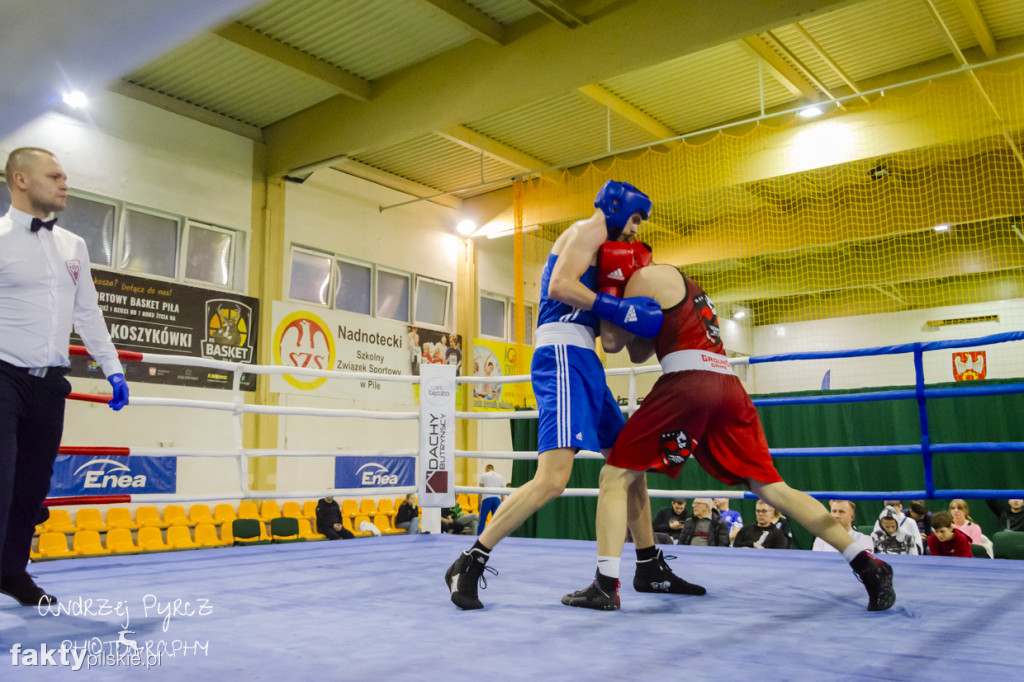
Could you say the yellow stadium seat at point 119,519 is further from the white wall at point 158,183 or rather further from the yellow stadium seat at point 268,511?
the yellow stadium seat at point 268,511

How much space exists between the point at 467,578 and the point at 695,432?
700 millimetres

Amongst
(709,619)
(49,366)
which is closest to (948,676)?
(709,619)

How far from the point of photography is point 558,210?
31.7 ft

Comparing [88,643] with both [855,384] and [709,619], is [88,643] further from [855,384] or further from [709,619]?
[855,384]

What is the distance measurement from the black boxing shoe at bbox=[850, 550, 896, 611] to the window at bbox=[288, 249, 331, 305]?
8682mm

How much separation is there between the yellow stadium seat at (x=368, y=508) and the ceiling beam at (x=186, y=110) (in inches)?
184

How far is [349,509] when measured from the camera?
378 inches

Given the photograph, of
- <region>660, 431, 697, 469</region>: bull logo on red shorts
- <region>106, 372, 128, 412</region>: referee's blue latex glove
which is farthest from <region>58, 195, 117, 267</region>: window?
<region>660, 431, 697, 469</region>: bull logo on red shorts

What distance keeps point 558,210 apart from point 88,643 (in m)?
8.55

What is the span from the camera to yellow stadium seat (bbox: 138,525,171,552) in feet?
24.0

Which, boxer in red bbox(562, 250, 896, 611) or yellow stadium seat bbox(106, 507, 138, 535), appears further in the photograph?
yellow stadium seat bbox(106, 507, 138, 535)

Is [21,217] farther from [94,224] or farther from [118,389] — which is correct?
[94,224]

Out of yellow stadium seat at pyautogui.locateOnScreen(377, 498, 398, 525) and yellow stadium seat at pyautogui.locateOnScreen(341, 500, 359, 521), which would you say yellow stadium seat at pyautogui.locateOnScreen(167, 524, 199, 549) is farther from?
yellow stadium seat at pyautogui.locateOnScreen(377, 498, 398, 525)

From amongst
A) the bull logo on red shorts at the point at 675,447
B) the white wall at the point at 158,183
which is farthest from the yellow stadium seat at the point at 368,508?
the bull logo on red shorts at the point at 675,447
